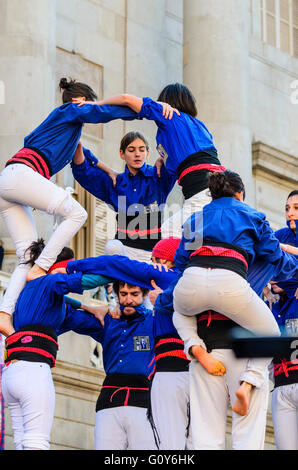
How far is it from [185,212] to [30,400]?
2.07 m

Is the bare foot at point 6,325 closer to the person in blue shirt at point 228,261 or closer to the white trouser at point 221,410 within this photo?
the person in blue shirt at point 228,261

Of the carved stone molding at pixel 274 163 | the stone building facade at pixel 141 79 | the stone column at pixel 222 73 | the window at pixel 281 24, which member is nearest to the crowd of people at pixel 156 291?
the stone building facade at pixel 141 79

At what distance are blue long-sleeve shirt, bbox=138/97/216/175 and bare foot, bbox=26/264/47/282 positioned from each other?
150cm

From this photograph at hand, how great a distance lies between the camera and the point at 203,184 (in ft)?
30.6

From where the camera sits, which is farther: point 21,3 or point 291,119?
point 291,119

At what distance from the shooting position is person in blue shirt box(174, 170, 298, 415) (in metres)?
7.19

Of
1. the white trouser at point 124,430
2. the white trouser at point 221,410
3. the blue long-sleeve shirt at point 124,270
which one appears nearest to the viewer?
the white trouser at point 221,410

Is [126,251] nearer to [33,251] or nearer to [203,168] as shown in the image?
[33,251]

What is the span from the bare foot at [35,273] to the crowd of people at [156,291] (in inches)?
0.4

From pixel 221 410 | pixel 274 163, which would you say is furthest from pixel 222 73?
pixel 221 410

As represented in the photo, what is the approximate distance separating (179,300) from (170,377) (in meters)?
1.47

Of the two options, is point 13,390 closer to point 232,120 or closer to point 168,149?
point 168,149

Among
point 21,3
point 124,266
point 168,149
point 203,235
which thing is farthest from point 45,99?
point 203,235

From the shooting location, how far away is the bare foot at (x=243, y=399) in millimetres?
7043
